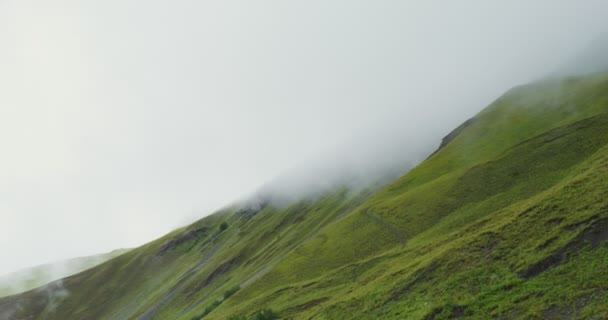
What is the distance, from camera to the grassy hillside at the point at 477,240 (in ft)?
125

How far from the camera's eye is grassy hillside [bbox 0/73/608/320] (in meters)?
38.2

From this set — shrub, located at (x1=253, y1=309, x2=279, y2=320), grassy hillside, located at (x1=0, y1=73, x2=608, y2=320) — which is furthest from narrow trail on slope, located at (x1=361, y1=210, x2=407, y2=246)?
shrub, located at (x1=253, y1=309, x2=279, y2=320)

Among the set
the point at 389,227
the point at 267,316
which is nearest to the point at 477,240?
the point at 267,316

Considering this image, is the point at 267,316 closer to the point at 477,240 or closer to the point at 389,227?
the point at 389,227

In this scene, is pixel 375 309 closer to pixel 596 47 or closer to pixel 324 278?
pixel 324 278

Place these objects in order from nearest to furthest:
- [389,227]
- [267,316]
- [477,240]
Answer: [477,240] → [267,316] → [389,227]

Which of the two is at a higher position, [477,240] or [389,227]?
[389,227]

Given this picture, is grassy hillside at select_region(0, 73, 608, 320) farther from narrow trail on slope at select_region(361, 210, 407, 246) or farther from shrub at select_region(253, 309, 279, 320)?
narrow trail on slope at select_region(361, 210, 407, 246)

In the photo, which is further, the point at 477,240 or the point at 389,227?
the point at 389,227

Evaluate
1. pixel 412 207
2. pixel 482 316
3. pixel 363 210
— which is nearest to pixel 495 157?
pixel 412 207

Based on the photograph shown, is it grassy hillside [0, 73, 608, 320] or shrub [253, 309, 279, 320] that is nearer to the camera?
grassy hillside [0, 73, 608, 320]

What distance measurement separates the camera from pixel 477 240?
5047 cm

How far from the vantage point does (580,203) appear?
148 feet

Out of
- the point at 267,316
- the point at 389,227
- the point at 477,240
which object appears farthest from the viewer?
the point at 389,227
